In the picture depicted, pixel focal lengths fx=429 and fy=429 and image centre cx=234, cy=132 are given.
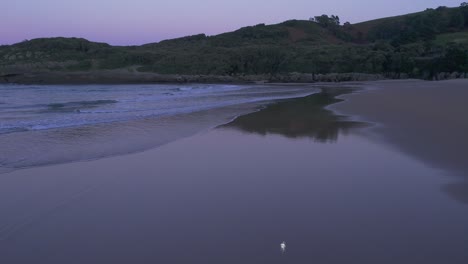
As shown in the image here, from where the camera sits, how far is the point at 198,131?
10477mm

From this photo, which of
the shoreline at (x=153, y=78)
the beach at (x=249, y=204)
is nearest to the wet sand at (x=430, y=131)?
the beach at (x=249, y=204)

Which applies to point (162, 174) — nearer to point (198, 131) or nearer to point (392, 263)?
point (392, 263)

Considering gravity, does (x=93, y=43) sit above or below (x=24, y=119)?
above

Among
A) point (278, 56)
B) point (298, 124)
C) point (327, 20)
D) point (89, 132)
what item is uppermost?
point (327, 20)

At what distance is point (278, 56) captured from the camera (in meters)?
53.7

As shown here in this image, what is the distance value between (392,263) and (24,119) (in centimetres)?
1281

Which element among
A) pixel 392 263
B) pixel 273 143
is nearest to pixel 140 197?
pixel 392 263

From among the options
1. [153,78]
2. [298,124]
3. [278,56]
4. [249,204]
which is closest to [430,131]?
[298,124]

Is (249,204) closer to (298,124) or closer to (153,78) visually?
(298,124)

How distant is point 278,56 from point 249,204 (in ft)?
Result: 165

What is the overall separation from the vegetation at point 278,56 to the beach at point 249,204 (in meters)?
36.8

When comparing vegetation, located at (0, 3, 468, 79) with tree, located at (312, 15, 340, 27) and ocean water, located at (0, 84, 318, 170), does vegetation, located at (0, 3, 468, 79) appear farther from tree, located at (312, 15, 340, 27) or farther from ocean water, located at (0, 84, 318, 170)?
ocean water, located at (0, 84, 318, 170)

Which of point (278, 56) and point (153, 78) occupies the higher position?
point (278, 56)

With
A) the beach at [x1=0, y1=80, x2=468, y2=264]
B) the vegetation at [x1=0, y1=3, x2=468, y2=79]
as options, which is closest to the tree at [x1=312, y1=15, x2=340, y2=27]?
the vegetation at [x1=0, y1=3, x2=468, y2=79]
